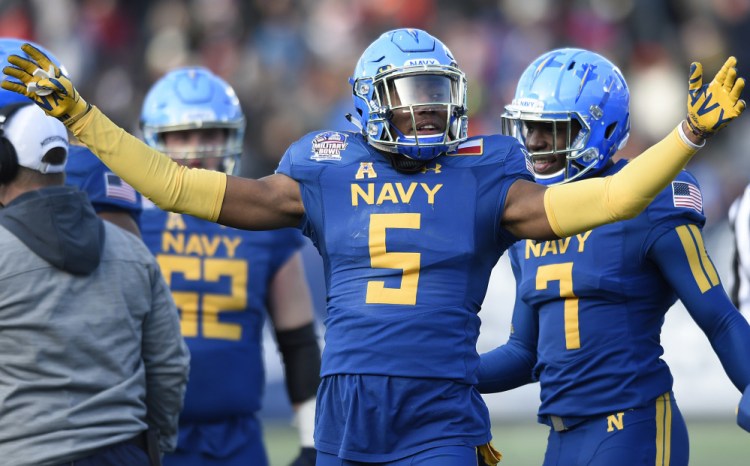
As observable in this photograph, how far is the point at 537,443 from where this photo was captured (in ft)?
29.3

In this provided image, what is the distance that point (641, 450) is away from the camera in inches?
168

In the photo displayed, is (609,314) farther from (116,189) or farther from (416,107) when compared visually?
(116,189)

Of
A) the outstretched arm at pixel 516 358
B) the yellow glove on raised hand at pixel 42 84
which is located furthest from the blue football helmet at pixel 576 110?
the yellow glove on raised hand at pixel 42 84

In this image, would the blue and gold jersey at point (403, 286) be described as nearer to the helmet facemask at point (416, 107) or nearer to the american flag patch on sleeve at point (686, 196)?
the helmet facemask at point (416, 107)

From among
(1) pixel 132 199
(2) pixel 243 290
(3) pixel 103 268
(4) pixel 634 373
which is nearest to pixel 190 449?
(2) pixel 243 290

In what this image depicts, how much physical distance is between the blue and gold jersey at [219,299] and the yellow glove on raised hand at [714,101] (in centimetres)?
258

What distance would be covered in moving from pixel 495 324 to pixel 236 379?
13.6ft

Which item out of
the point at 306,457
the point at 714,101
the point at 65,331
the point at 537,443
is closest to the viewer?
the point at 714,101

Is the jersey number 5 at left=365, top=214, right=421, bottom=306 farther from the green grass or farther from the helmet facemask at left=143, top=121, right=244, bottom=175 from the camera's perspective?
the green grass

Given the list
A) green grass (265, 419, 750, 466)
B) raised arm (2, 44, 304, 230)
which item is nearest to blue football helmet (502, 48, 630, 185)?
raised arm (2, 44, 304, 230)

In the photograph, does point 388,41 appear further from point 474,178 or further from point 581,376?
point 581,376

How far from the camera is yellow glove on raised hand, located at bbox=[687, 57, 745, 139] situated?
3359mm

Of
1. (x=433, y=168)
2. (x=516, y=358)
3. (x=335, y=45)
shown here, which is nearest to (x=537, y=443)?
(x=516, y=358)

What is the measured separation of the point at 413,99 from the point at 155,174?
803mm
